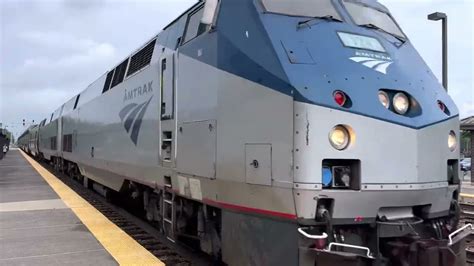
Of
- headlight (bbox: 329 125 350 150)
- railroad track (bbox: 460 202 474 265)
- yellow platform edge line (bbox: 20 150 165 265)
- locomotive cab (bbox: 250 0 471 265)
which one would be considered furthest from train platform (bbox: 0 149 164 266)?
railroad track (bbox: 460 202 474 265)

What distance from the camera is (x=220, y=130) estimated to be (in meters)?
4.35

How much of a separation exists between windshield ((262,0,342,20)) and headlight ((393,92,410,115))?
0.99 metres

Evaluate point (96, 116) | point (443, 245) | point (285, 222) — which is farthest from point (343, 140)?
point (96, 116)

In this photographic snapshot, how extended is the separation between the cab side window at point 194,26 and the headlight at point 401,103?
6.95 feet

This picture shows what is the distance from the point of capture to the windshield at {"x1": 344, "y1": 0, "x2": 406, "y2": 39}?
15.1 ft

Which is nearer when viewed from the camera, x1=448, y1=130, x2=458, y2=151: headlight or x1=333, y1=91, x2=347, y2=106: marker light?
x1=333, y1=91, x2=347, y2=106: marker light

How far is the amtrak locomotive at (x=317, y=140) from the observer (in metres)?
3.51

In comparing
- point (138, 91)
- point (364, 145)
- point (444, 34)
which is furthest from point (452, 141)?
point (444, 34)

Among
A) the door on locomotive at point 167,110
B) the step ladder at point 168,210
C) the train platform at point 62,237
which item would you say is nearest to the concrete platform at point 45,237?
the train platform at point 62,237

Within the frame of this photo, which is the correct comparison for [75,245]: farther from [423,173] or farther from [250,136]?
[423,173]

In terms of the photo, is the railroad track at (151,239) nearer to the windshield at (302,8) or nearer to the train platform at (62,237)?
the train platform at (62,237)

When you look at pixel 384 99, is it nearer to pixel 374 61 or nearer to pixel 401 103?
pixel 401 103

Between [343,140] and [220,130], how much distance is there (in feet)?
4.01

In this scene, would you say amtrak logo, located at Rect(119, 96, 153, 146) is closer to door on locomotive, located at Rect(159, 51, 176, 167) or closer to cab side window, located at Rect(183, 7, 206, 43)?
door on locomotive, located at Rect(159, 51, 176, 167)
